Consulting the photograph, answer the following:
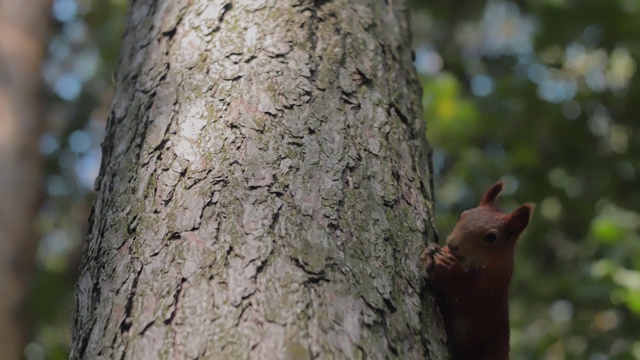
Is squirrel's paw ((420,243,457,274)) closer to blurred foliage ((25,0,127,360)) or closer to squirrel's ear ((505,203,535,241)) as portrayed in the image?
squirrel's ear ((505,203,535,241))

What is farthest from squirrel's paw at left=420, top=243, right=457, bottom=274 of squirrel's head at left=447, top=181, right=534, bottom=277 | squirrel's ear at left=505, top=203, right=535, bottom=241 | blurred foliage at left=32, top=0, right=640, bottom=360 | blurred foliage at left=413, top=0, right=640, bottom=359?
blurred foliage at left=413, top=0, right=640, bottom=359

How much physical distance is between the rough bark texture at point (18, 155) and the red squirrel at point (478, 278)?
3.08m

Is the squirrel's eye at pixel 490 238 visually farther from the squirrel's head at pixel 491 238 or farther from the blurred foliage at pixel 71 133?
the blurred foliage at pixel 71 133

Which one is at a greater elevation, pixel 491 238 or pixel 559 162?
pixel 491 238

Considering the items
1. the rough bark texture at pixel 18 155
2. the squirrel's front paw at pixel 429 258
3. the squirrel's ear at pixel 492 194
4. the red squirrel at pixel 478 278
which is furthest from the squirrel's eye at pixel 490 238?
the rough bark texture at pixel 18 155

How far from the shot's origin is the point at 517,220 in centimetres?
224

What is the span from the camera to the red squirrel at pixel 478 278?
178cm

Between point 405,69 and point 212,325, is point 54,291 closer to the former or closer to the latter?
point 405,69

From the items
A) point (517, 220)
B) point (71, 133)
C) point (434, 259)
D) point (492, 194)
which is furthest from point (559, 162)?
point (71, 133)

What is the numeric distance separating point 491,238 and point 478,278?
8.7 inches

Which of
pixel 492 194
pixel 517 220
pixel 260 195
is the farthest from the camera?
pixel 492 194

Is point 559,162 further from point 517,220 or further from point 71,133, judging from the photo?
point 71,133

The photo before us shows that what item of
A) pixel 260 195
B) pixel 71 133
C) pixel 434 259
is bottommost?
pixel 71 133

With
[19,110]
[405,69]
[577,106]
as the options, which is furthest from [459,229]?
[19,110]
